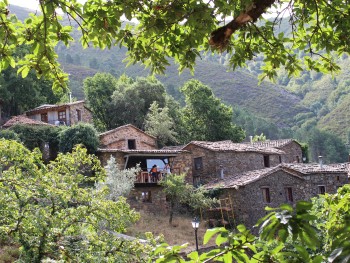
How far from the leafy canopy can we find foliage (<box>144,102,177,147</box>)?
3284 centimetres

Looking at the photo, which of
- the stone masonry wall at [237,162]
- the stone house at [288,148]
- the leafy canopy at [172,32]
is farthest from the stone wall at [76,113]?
the leafy canopy at [172,32]

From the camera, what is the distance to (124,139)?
3359 centimetres

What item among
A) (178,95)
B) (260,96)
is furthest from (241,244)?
(260,96)

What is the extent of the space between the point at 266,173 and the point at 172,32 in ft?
80.8

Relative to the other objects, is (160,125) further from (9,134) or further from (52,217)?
(52,217)

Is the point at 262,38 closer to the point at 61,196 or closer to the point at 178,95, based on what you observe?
the point at 61,196

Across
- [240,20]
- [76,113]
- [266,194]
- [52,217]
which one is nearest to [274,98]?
[76,113]

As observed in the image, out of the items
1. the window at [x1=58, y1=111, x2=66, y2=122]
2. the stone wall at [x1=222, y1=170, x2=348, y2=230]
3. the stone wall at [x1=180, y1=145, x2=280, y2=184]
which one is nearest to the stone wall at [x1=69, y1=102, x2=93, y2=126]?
the window at [x1=58, y1=111, x2=66, y2=122]

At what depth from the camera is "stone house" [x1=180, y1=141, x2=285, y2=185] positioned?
32.2 m

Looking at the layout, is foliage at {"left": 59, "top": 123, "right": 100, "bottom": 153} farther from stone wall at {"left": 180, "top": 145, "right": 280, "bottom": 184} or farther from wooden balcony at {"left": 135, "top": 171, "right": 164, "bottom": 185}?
stone wall at {"left": 180, "top": 145, "right": 280, "bottom": 184}

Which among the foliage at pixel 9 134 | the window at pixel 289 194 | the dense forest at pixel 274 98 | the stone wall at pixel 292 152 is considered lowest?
the window at pixel 289 194

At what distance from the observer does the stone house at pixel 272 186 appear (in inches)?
1085

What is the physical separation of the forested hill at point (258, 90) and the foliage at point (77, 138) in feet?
168

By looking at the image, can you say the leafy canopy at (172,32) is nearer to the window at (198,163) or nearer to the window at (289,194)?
the window at (289,194)
